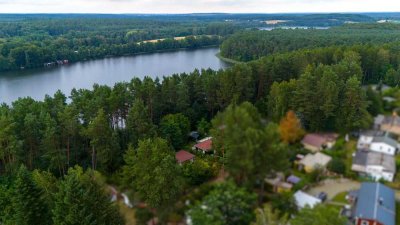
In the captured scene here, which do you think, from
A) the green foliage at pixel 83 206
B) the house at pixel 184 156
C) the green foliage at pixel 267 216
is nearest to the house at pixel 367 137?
the green foliage at pixel 267 216

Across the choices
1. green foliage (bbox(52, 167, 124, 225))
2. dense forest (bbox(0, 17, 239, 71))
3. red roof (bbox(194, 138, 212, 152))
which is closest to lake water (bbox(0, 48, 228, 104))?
dense forest (bbox(0, 17, 239, 71))

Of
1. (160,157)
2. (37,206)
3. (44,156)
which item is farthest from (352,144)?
(44,156)

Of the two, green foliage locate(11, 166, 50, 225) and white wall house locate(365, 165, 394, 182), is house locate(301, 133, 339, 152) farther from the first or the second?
green foliage locate(11, 166, 50, 225)

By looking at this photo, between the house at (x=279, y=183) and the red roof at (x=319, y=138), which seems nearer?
the house at (x=279, y=183)

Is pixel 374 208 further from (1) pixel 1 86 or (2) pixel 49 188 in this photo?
(1) pixel 1 86

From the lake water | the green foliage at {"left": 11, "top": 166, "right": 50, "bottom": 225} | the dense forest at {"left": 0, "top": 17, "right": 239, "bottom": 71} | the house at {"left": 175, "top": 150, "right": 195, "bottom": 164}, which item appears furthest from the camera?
the dense forest at {"left": 0, "top": 17, "right": 239, "bottom": 71}

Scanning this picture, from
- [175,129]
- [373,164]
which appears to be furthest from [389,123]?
[175,129]

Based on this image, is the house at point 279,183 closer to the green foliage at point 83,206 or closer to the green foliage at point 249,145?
the green foliage at point 249,145
